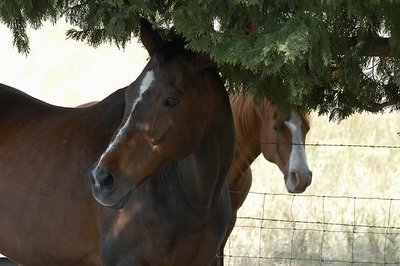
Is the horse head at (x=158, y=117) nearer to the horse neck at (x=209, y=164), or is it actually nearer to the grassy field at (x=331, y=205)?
the horse neck at (x=209, y=164)

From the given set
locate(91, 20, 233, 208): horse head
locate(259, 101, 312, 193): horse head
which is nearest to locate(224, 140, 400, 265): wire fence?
locate(259, 101, 312, 193): horse head

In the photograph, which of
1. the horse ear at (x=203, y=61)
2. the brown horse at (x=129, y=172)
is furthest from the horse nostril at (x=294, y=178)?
the horse ear at (x=203, y=61)

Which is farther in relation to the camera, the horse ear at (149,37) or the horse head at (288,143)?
the horse head at (288,143)

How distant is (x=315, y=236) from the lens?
9.68 metres

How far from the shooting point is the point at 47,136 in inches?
218

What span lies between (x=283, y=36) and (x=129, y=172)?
4.24ft

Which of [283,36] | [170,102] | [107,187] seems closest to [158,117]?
[170,102]

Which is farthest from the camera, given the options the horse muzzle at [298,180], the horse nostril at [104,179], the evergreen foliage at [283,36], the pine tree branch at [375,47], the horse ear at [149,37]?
the horse muzzle at [298,180]

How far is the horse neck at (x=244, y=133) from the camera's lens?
7.30m

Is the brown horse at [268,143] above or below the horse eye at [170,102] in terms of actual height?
above

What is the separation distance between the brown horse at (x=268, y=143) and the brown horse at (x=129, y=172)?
60.9 inches

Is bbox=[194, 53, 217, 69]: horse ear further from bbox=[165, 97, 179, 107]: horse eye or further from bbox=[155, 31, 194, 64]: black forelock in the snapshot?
bbox=[165, 97, 179, 107]: horse eye

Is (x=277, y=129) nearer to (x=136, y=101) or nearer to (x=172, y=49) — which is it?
(x=172, y=49)

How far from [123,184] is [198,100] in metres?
0.59
